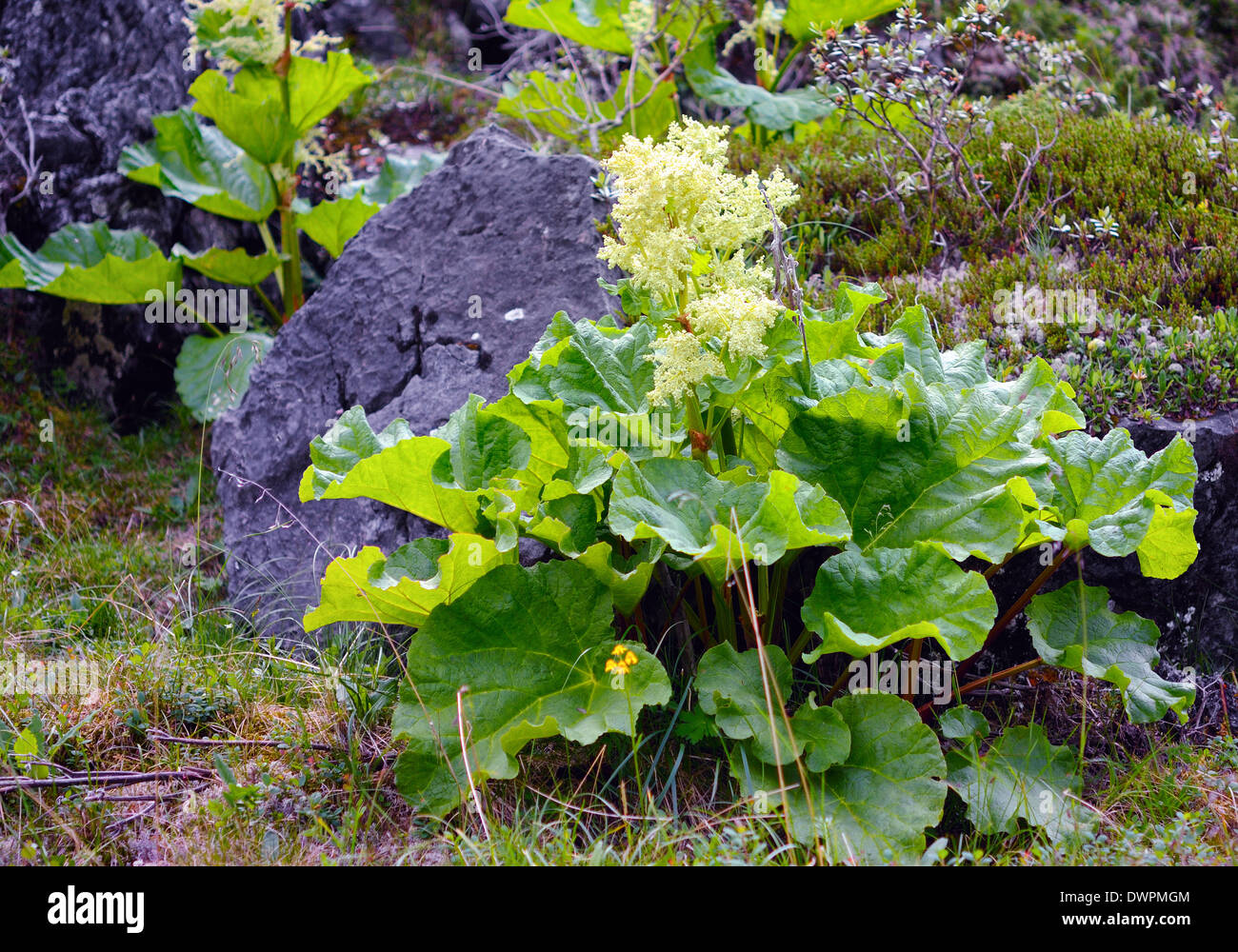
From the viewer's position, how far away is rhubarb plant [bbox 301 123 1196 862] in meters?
Answer: 2.30

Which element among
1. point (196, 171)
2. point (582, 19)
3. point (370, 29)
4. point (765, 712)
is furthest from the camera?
point (370, 29)

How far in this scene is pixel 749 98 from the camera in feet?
17.1

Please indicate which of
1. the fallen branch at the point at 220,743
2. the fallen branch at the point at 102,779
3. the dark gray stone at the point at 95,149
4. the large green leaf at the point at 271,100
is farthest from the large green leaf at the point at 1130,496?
the dark gray stone at the point at 95,149

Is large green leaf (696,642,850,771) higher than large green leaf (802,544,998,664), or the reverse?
large green leaf (802,544,998,664)

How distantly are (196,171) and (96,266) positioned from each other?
0.76 m

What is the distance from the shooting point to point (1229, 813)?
255cm

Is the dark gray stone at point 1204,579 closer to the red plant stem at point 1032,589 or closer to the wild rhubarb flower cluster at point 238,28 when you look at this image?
the red plant stem at point 1032,589

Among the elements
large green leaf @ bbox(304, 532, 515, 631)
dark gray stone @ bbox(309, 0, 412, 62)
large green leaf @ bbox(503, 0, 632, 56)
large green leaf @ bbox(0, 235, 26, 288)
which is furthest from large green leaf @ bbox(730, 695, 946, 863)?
dark gray stone @ bbox(309, 0, 412, 62)

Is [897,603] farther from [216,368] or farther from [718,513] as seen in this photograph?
[216,368]

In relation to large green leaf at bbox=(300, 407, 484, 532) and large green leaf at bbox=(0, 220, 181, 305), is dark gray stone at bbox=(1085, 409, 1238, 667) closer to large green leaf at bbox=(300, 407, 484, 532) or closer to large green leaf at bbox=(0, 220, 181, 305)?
large green leaf at bbox=(300, 407, 484, 532)

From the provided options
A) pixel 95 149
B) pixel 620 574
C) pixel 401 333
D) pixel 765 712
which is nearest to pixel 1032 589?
pixel 765 712

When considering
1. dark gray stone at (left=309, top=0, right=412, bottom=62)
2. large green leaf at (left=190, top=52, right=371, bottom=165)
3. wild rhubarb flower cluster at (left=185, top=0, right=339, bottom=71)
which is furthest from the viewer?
dark gray stone at (left=309, top=0, right=412, bottom=62)

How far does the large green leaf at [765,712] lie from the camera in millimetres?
2314

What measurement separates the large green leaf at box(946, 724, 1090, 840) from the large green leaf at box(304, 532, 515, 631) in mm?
1279
